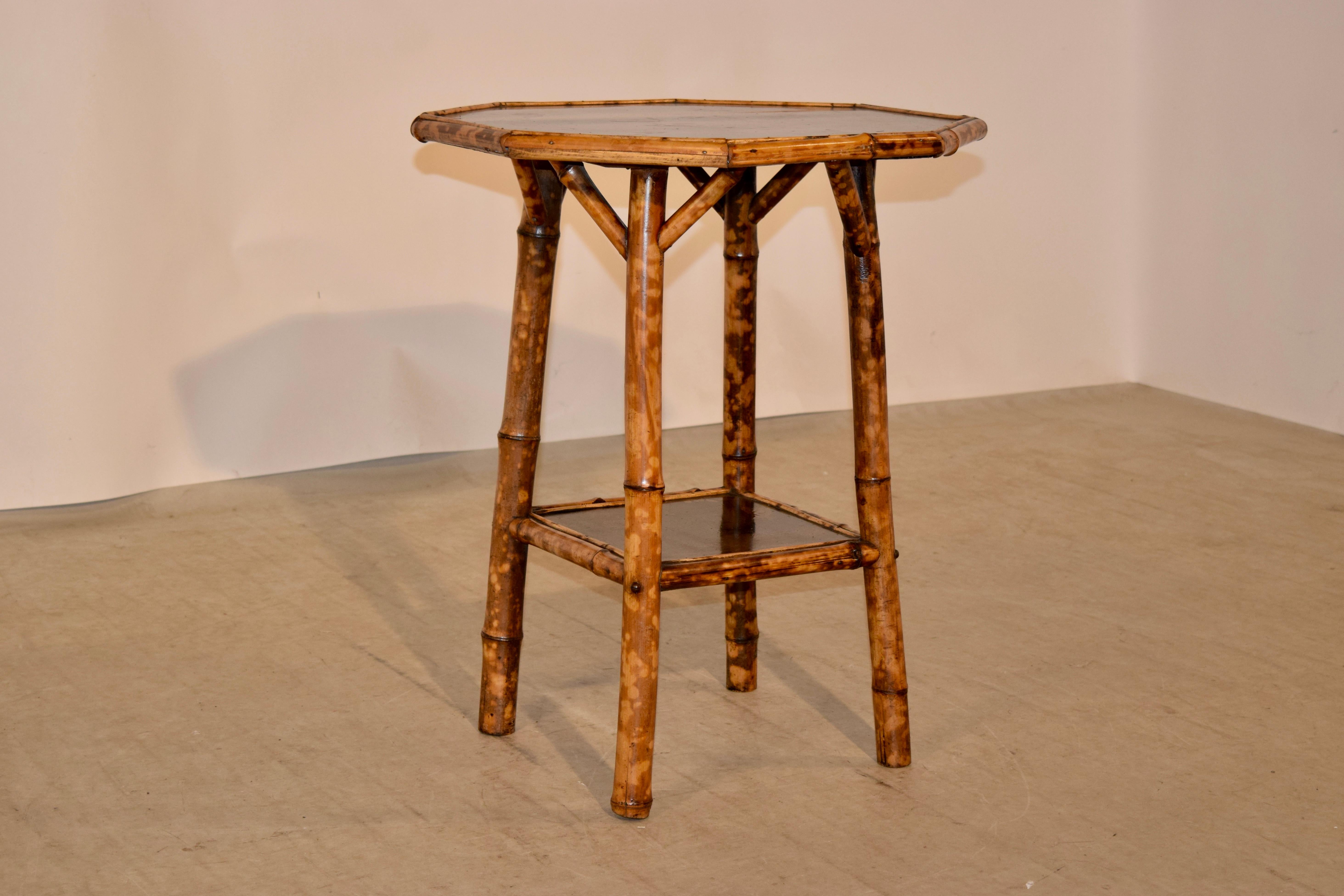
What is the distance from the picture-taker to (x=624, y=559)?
185cm

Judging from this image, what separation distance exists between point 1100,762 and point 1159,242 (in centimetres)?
290

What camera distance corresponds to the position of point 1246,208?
13.9ft

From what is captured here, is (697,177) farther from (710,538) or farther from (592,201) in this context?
(710,538)

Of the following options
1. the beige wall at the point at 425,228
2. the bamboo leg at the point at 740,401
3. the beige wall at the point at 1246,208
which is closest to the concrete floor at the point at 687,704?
the bamboo leg at the point at 740,401

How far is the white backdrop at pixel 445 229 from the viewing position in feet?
11.0

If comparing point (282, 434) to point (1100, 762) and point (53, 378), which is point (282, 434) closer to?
point (53, 378)

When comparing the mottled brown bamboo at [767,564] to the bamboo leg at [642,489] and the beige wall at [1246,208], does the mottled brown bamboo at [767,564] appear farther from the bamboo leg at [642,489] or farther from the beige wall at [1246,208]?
the beige wall at [1246,208]

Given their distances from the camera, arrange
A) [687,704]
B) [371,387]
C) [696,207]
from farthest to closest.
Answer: [371,387] → [687,704] → [696,207]

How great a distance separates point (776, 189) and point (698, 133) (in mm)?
249

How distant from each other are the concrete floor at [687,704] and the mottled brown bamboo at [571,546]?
31cm

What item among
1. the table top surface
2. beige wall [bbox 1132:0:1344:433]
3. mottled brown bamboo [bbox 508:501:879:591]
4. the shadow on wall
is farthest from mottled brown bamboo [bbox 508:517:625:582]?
beige wall [bbox 1132:0:1344:433]

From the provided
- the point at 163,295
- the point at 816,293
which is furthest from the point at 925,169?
the point at 163,295

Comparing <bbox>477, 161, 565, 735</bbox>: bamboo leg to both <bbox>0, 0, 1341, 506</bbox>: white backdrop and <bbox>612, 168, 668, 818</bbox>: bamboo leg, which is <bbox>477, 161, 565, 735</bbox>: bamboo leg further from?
<bbox>0, 0, 1341, 506</bbox>: white backdrop

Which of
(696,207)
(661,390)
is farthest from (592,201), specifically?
(661,390)
